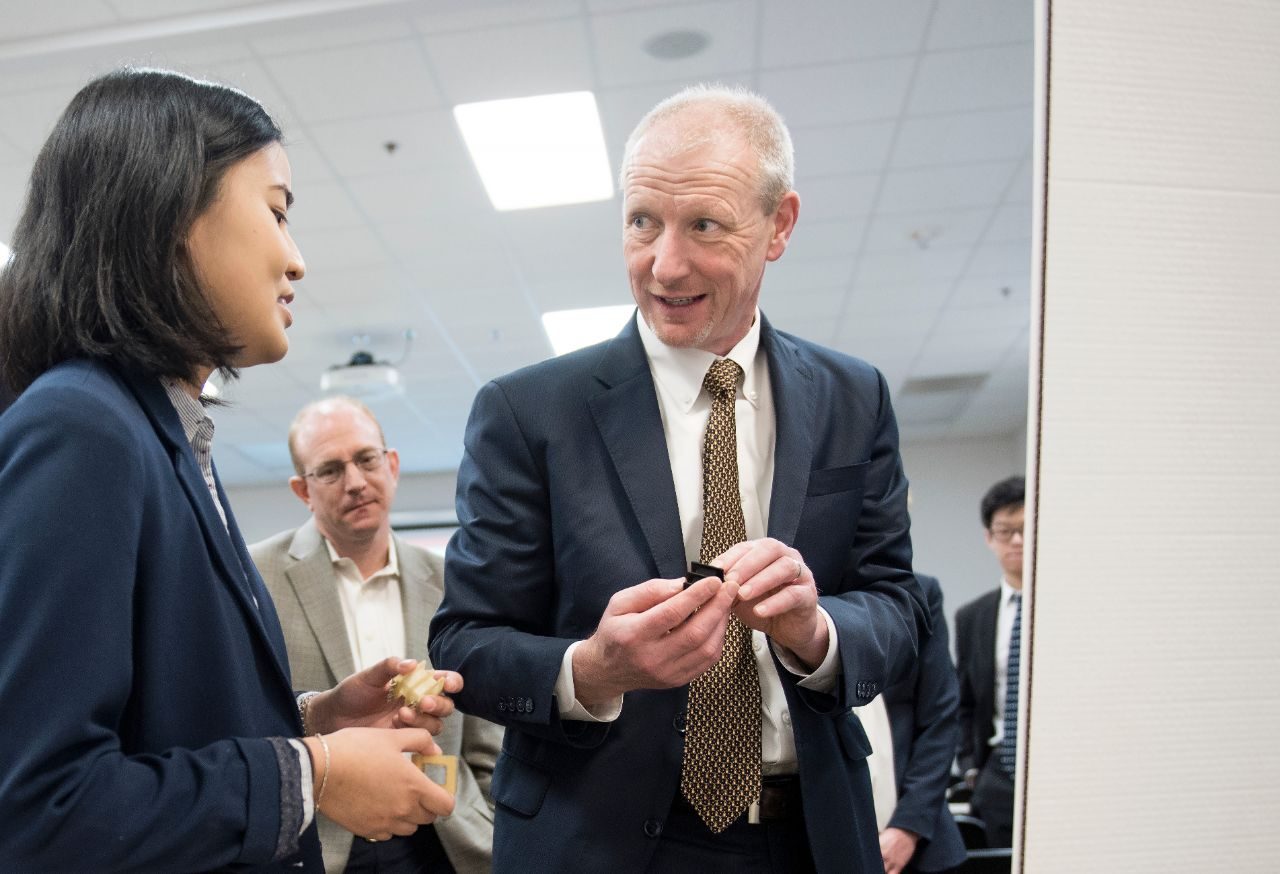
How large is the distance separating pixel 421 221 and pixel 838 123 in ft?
7.38

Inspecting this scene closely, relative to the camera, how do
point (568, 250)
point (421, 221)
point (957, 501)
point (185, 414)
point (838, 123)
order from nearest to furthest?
point (185, 414) → point (838, 123) → point (421, 221) → point (568, 250) → point (957, 501)

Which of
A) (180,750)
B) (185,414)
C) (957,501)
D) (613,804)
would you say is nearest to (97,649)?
(180,750)

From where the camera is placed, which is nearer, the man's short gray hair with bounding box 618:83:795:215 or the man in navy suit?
the man in navy suit

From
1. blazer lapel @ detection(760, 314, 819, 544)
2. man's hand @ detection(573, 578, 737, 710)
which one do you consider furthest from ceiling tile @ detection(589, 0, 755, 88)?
man's hand @ detection(573, 578, 737, 710)

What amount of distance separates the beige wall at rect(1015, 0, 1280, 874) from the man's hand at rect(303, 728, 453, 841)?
0.53m

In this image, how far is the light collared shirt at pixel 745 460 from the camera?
1.27 m

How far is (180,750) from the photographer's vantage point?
0.89 m

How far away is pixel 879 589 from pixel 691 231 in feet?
1.74

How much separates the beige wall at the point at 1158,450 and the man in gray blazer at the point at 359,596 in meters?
1.79

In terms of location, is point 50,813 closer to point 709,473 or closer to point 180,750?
point 180,750

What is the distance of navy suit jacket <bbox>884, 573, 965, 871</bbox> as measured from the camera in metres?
2.48

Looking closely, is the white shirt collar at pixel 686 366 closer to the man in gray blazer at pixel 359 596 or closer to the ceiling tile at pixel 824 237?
the man in gray blazer at pixel 359 596

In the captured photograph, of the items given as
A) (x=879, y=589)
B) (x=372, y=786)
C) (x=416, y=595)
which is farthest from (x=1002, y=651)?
(x=372, y=786)

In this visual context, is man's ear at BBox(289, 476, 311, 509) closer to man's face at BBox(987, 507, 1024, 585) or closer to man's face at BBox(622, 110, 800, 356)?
man's face at BBox(622, 110, 800, 356)
